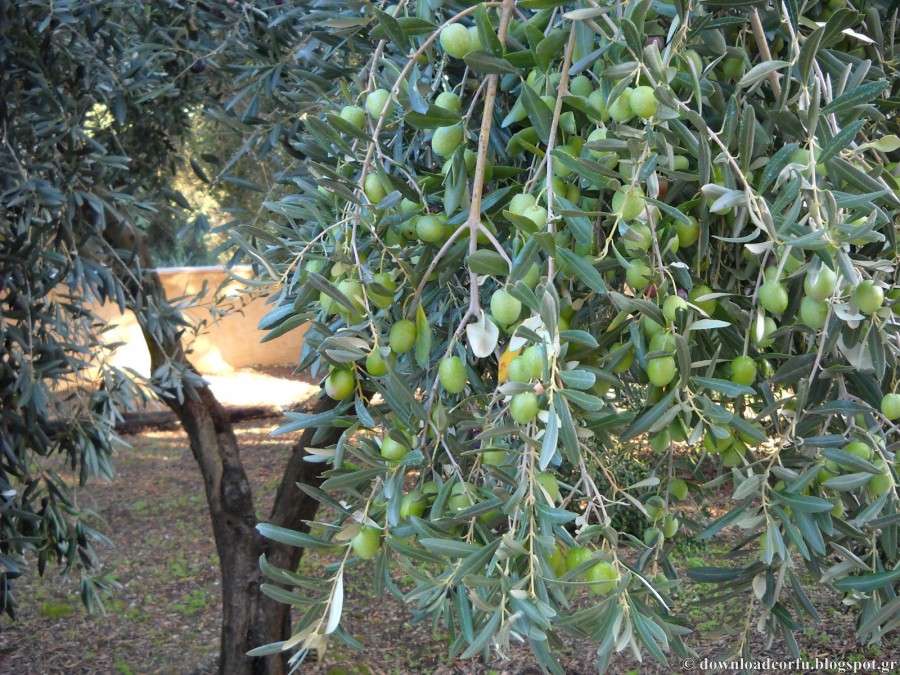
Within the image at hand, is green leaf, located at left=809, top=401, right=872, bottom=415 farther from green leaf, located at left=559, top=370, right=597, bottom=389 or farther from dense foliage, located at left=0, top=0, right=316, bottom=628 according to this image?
dense foliage, located at left=0, top=0, right=316, bottom=628

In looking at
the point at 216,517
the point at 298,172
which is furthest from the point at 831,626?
the point at 298,172

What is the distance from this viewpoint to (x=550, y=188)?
0.84 m

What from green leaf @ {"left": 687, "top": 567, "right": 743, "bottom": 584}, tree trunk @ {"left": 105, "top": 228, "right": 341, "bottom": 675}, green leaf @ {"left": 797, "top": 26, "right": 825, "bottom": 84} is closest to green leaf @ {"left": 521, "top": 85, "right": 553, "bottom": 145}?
green leaf @ {"left": 797, "top": 26, "right": 825, "bottom": 84}

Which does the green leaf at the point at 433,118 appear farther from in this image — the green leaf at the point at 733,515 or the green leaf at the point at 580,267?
the green leaf at the point at 733,515

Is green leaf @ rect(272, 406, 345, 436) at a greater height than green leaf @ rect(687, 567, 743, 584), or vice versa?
green leaf @ rect(272, 406, 345, 436)

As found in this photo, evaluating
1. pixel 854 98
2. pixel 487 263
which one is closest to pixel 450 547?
pixel 487 263

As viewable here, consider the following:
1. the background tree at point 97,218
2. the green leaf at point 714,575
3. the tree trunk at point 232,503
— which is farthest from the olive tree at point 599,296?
the tree trunk at point 232,503

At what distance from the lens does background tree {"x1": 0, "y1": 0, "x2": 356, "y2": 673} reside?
2.47 m

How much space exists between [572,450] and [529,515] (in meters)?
0.10

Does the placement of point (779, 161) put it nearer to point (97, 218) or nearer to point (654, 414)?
point (654, 414)

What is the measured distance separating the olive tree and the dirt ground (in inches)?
95.5

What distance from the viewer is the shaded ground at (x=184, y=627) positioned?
13.0ft

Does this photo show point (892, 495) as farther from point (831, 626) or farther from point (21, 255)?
point (831, 626)

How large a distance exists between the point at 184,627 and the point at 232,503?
1.69 metres
